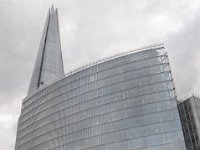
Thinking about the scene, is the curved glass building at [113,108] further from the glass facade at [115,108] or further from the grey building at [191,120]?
the grey building at [191,120]

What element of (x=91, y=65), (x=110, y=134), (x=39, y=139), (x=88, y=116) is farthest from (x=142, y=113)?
(x=39, y=139)

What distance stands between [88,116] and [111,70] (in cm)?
1808

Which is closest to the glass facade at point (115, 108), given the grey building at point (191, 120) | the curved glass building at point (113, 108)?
the curved glass building at point (113, 108)

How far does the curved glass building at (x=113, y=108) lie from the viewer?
316 feet

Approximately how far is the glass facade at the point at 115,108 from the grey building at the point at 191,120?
15.3 feet

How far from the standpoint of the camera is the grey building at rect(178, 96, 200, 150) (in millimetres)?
94062

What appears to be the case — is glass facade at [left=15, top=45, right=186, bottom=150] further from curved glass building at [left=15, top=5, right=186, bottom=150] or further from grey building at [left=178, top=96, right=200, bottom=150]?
grey building at [left=178, top=96, right=200, bottom=150]

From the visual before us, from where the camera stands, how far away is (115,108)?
345ft

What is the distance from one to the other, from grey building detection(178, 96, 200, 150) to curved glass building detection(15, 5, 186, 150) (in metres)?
4.76

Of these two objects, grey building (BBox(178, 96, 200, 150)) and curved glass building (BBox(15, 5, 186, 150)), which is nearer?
grey building (BBox(178, 96, 200, 150))

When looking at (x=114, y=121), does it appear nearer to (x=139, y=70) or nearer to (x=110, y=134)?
(x=110, y=134)

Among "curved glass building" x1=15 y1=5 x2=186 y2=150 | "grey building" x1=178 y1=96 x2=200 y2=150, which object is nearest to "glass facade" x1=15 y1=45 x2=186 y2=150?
"curved glass building" x1=15 y1=5 x2=186 y2=150

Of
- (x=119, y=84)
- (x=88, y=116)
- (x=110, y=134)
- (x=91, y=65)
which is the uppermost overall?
(x=91, y=65)

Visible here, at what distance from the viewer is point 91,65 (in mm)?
119062
